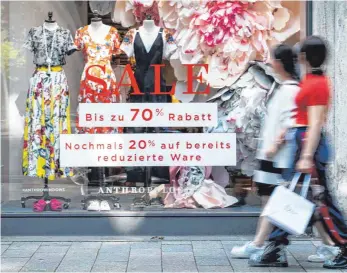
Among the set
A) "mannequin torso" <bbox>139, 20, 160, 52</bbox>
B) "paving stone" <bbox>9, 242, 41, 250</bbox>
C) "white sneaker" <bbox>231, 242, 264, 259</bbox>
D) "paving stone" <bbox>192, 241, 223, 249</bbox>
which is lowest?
"paving stone" <bbox>192, 241, 223, 249</bbox>

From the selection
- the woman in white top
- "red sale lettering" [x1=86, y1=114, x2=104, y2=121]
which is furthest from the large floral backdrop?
the woman in white top

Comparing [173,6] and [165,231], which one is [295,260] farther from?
[173,6]

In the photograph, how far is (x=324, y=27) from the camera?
744 cm

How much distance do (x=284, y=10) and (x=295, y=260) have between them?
2.51 metres

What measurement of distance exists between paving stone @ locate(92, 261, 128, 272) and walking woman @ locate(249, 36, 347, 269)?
3.88 feet

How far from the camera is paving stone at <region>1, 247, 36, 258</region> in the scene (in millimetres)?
6831

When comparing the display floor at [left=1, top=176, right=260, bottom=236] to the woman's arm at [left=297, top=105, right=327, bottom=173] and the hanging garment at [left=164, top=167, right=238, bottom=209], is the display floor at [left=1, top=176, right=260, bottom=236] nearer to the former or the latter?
the hanging garment at [left=164, top=167, right=238, bottom=209]

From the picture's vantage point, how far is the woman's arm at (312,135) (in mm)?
5766

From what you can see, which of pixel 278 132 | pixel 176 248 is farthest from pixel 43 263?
pixel 278 132

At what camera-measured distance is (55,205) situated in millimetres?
7727

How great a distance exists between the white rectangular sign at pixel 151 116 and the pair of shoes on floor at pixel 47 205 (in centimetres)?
80

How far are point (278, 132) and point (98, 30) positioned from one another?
8.14 ft

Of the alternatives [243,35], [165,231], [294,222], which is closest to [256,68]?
[243,35]

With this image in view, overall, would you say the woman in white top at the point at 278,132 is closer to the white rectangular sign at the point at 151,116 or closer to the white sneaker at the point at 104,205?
the white rectangular sign at the point at 151,116
